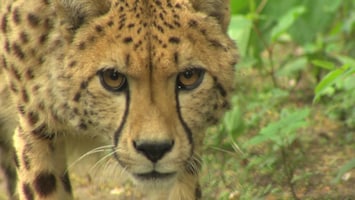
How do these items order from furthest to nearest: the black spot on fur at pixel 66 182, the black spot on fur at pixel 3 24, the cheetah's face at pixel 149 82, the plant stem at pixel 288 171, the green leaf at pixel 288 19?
the green leaf at pixel 288 19, the plant stem at pixel 288 171, the black spot on fur at pixel 66 182, the black spot on fur at pixel 3 24, the cheetah's face at pixel 149 82

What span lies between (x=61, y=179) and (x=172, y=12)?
1233mm

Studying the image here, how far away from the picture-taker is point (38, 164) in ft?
17.4

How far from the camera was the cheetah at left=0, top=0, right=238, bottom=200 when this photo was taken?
4633mm

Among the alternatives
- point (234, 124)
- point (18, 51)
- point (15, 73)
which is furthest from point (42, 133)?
point (234, 124)

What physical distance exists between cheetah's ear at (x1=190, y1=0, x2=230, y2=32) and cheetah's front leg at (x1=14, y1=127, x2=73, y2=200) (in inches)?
42.6

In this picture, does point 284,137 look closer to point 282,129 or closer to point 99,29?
point 282,129

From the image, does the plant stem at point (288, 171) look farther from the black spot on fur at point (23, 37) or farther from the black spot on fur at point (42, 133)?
the black spot on fur at point (23, 37)

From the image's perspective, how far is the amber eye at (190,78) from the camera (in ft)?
15.5

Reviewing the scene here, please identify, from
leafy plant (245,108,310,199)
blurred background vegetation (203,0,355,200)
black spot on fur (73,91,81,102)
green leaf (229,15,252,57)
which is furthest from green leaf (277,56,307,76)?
black spot on fur (73,91,81,102)

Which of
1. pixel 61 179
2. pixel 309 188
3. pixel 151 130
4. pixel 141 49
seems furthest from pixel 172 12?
pixel 309 188

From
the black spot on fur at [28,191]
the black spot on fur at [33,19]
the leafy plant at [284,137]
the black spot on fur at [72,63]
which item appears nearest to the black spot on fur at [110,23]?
the black spot on fur at [72,63]

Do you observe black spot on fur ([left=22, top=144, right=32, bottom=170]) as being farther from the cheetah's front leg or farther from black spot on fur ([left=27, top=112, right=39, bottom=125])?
black spot on fur ([left=27, top=112, right=39, bottom=125])

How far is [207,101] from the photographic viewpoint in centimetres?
488

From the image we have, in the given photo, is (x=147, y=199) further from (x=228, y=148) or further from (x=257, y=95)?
(x=257, y=95)
